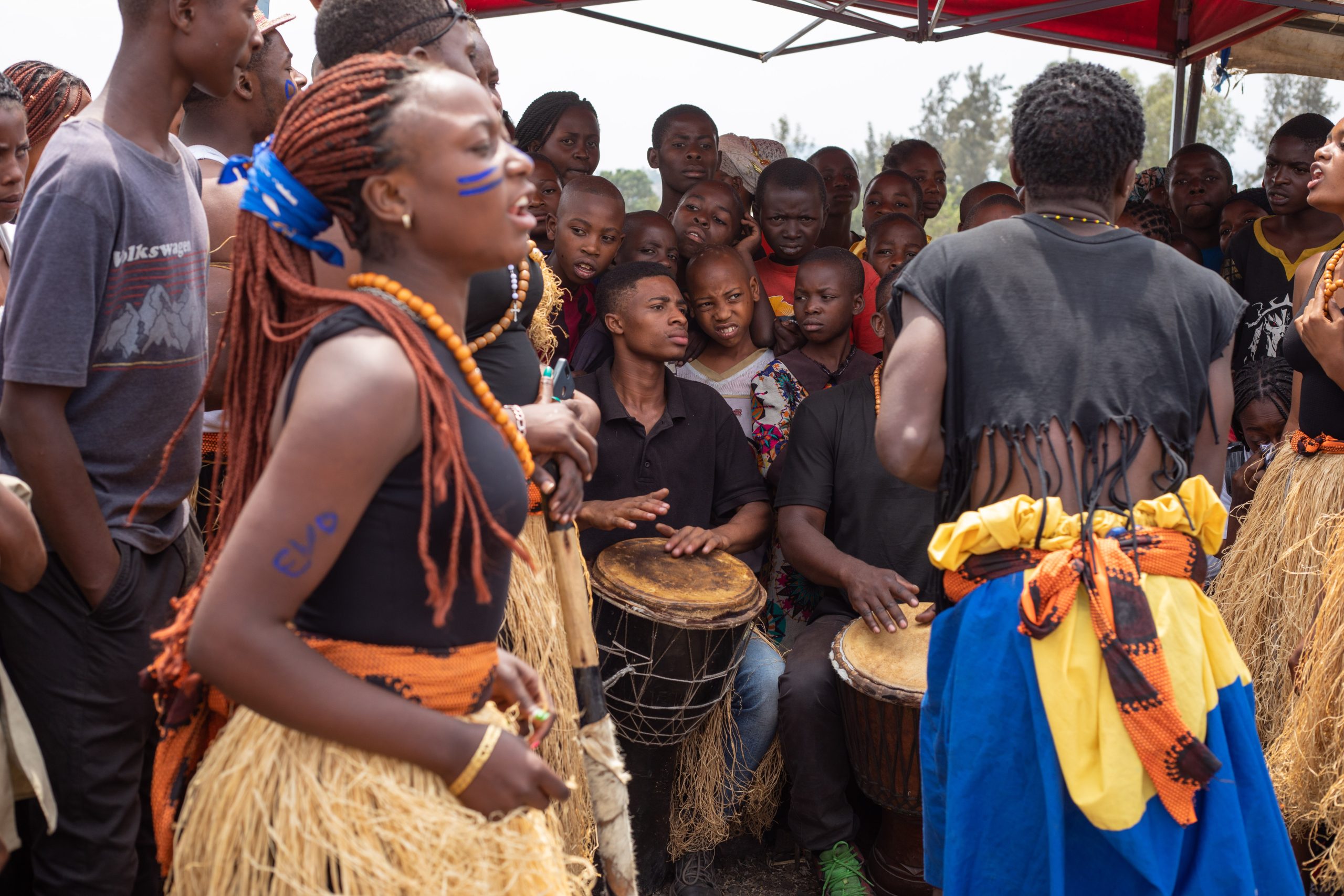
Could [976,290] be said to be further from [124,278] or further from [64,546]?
[64,546]

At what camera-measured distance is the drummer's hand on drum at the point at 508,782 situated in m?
1.67

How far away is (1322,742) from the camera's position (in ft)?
11.7

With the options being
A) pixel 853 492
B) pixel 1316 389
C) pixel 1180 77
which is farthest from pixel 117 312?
pixel 1180 77

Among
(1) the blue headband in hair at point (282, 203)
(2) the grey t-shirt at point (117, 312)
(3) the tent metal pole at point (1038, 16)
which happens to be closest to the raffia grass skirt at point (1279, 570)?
(3) the tent metal pole at point (1038, 16)

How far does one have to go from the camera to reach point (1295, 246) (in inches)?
229

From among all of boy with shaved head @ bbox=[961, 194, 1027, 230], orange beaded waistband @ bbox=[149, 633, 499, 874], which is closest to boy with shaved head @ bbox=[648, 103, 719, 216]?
boy with shaved head @ bbox=[961, 194, 1027, 230]

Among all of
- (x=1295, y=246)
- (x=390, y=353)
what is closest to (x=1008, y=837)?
(x=390, y=353)

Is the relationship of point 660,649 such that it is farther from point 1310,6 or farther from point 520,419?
point 1310,6

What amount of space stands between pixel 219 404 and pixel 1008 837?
216 centimetres

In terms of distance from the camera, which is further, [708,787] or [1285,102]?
[1285,102]

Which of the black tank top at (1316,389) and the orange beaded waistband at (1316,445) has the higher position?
the black tank top at (1316,389)

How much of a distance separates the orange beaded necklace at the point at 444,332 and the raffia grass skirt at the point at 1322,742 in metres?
2.87

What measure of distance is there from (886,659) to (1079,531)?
5.23 feet

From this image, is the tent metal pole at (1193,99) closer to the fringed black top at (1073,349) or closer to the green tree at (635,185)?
the fringed black top at (1073,349)
